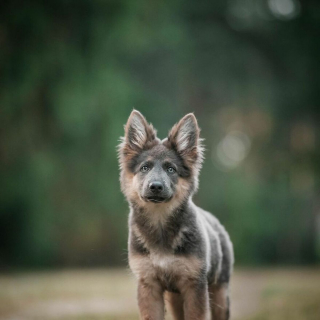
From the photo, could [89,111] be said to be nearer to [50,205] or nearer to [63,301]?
[50,205]

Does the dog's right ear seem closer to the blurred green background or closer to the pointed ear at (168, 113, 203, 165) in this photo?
the pointed ear at (168, 113, 203, 165)

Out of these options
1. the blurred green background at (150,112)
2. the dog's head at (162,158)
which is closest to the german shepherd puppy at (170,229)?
the dog's head at (162,158)

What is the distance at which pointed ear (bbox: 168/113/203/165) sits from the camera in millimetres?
6945

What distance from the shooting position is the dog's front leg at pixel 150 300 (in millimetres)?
6348

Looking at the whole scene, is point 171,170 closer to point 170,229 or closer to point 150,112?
point 170,229

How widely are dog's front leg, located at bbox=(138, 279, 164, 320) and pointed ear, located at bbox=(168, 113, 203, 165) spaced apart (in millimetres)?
1608

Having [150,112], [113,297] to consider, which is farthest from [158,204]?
[150,112]

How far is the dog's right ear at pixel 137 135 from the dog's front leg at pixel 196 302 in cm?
183

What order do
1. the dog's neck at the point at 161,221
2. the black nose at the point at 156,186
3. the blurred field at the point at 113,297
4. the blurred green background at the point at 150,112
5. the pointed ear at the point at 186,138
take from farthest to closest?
1. the blurred green background at the point at 150,112
2. the blurred field at the point at 113,297
3. the pointed ear at the point at 186,138
4. the dog's neck at the point at 161,221
5. the black nose at the point at 156,186

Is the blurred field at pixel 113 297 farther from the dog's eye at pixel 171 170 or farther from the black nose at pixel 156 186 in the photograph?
the dog's eye at pixel 171 170

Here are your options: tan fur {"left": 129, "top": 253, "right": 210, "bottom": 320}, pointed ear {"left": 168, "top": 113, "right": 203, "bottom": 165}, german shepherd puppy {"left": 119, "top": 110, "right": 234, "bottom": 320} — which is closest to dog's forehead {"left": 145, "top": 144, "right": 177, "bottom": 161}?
german shepherd puppy {"left": 119, "top": 110, "right": 234, "bottom": 320}

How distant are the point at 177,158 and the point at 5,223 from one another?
53.2 ft

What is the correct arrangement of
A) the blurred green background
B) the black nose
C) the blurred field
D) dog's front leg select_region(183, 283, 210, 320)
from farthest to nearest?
the blurred green background < the blurred field < the black nose < dog's front leg select_region(183, 283, 210, 320)

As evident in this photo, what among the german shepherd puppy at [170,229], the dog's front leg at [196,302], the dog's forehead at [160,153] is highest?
the dog's forehead at [160,153]
